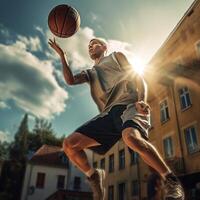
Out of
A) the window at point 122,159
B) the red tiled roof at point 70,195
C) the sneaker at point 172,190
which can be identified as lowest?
the sneaker at point 172,190

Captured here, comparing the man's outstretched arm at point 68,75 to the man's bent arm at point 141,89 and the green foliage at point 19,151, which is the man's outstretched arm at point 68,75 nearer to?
the man's bent arm at point 141,89

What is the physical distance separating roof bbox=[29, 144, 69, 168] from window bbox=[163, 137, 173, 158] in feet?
61.2

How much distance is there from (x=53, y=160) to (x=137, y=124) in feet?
109

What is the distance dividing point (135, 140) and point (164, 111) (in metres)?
17.8

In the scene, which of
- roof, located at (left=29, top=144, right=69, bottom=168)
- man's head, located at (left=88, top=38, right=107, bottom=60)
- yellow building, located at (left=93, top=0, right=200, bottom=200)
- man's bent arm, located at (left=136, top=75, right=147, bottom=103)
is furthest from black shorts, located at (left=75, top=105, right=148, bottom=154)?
roof, located at (left=29, top=144, right=69, bottom=168)

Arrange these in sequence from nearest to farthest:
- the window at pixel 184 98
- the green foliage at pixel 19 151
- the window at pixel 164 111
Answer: the window at pixel 184 98 < the window at pixel 164 111 < the green foliage at pixel 19 151

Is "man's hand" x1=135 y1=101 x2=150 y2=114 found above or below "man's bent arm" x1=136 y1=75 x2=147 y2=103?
below

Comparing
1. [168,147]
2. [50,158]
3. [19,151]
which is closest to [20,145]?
[19,151]

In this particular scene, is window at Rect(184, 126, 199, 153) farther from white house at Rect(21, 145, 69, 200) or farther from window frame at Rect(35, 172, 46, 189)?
window frame at Rect(35, 172, 46, 189)

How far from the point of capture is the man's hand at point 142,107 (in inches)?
104

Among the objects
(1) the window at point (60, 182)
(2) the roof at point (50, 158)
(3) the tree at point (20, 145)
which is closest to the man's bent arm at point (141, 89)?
(2) the roof at point (50, 158)

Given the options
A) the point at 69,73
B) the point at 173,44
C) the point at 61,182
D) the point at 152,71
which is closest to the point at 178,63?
the point at 173,44

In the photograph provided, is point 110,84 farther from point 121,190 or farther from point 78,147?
point 121,190

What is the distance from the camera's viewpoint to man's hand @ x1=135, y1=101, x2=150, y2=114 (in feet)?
8.63
